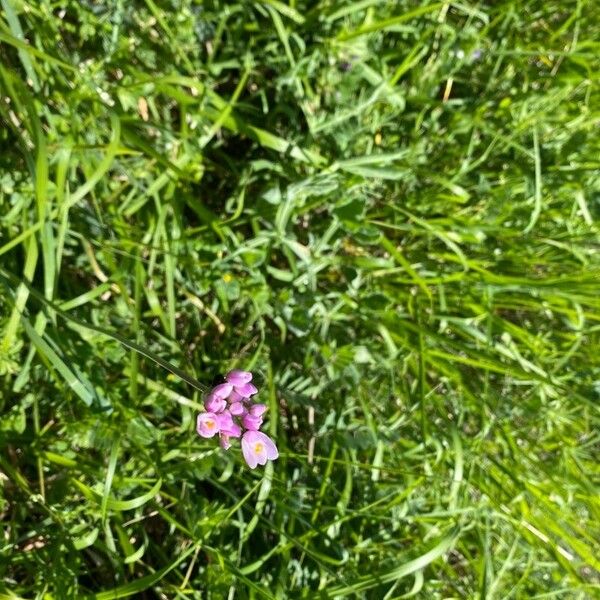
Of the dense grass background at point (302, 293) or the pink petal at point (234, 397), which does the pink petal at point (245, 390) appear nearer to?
the pink petal at point (234, 397)

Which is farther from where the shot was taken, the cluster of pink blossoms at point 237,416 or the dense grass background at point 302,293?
the dense grass background at point 302,293

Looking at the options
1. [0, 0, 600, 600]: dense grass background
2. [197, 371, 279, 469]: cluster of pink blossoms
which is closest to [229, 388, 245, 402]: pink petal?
[197, 371, 279, 469]: cluster of pink blossoms

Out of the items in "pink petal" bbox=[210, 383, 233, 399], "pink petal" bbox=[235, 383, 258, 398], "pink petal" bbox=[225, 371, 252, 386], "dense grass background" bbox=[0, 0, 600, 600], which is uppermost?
"pink petal" bbox=[210, 383, 233, 399]

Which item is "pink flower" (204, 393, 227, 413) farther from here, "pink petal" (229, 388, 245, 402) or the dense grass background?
the dense grass background

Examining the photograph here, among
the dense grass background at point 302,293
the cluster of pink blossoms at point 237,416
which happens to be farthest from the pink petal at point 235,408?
the dense grass background at point 302,293

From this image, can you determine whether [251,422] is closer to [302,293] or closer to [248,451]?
[248,451]

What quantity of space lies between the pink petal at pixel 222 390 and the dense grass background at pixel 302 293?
507 millimetres

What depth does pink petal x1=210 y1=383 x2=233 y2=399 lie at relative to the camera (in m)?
1.08

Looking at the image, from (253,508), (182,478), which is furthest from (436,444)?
(182,478)

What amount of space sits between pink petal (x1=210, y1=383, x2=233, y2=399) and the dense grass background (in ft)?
1.66

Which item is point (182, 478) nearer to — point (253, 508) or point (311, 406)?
point (253, 508)

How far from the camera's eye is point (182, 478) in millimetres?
1668

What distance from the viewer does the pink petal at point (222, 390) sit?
3.53 feet

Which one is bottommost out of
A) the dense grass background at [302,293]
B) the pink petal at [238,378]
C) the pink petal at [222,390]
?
the dense grass background at [302,293]
